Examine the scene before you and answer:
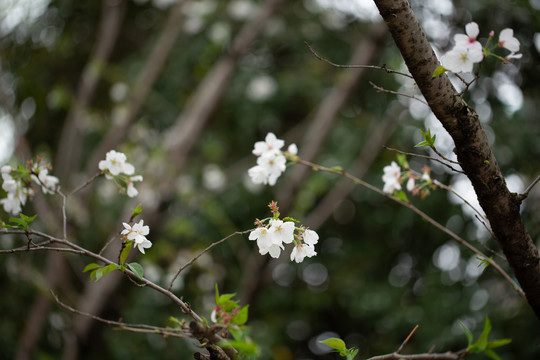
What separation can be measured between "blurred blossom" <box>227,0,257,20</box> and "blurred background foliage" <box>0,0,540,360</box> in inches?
0.5

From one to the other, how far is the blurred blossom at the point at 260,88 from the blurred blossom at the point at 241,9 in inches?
21.0

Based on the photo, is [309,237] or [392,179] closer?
[309,237]

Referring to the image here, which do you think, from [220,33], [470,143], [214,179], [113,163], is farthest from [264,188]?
[470,143]

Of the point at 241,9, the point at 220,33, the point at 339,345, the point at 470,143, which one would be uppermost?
the point at 241,9

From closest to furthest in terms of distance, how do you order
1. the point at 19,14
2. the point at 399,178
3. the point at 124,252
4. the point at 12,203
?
the point at 124,252, the point at 12,203, the point at 399,178, the point at 19,14

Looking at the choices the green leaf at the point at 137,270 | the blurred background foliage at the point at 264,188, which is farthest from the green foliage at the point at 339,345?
the blurred background foliage at the point at 264,188

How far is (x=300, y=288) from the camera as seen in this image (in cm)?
367

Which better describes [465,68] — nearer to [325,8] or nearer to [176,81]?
[325,8]

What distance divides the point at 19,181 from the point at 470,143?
3.57ft

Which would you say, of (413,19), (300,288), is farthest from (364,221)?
(413,19)

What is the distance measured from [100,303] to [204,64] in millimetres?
1817

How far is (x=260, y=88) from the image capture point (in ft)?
11.2

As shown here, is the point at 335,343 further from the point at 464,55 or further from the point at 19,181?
the point at 19,181

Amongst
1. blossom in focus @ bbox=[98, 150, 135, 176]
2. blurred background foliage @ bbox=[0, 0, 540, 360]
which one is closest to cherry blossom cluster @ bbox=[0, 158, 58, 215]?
blossom in focus @ bbox=[98, 150, 135, 176]
